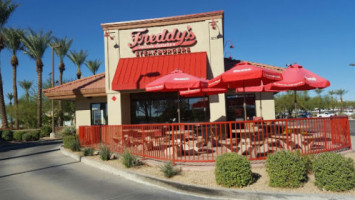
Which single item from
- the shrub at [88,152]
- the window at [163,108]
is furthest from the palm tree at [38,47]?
the shrub at [88,152]

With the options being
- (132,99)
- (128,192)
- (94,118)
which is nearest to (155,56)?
(132,99)

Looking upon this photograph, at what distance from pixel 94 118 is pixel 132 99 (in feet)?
12.9

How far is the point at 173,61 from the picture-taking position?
13.2 metres

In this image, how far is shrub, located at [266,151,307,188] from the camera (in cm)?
507

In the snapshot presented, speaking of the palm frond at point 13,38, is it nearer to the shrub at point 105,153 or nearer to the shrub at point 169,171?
the shrub at point 105,153

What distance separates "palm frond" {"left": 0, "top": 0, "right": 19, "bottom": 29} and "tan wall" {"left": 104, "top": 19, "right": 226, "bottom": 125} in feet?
53.9

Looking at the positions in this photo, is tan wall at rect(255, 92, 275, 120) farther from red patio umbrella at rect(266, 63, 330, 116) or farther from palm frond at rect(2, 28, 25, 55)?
palm frond at rect(2, 28, 25, 55)

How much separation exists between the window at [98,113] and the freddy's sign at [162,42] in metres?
5.47

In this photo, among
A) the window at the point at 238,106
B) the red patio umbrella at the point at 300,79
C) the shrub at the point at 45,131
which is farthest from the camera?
the shrub at the point at 45,131

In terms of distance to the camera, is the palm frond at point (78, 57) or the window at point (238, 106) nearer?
the window at point (238, 106)

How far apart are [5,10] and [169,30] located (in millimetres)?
19623

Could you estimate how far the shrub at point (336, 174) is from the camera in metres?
4.68

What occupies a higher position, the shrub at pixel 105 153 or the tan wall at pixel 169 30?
the tan wall at pixel 169 30

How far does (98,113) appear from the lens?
1762cm
